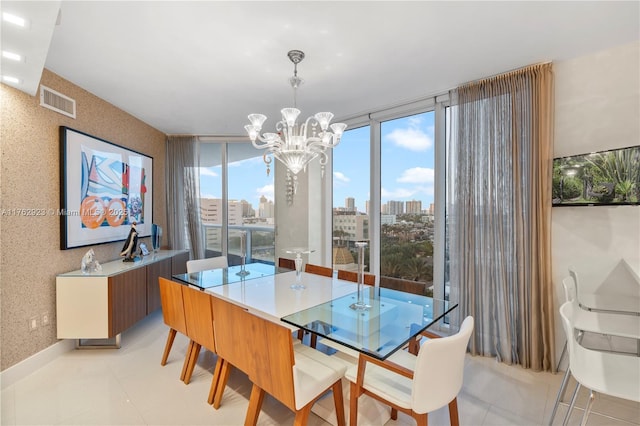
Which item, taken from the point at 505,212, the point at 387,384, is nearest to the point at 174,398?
the point at 387,384

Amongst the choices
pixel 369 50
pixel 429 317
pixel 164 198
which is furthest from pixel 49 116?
pixel 429 317

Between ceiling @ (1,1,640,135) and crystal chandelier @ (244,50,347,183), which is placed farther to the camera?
crystal chandelier @ (244,50,347,183)

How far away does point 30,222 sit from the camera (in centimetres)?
252

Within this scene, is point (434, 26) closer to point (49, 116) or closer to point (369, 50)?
point (369, 50)

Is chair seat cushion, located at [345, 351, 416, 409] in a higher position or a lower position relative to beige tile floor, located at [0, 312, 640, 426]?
higher

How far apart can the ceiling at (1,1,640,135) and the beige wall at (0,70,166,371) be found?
17.2 inches

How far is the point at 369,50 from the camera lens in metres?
2.27

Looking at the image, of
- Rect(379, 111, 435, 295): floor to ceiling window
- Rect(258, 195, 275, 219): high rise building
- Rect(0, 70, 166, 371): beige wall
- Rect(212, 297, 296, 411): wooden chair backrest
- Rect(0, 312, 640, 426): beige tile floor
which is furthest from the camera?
Rect(258, 195, 275, 219): high rise building

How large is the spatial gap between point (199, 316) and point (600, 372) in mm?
2372

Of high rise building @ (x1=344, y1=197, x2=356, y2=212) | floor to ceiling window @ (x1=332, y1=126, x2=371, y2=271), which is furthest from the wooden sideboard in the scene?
high rise building @ (x1=344, y1=197, x2=356, y2=212)

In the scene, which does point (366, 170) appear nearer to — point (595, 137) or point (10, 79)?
point (595, 137)

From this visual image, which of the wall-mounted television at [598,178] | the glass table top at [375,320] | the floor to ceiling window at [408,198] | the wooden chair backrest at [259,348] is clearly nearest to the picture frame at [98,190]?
the wooden chair backrest at [259,348]

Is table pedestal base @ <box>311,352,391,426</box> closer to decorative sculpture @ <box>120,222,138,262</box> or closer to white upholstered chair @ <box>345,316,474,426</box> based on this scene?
white upholstered chair @ <box>345,316,474,426</box>

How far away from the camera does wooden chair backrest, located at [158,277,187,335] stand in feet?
7.47
